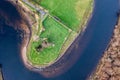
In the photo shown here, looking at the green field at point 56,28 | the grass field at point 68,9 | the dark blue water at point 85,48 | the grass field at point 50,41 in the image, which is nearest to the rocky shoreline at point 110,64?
the dark blue water at point 85,48

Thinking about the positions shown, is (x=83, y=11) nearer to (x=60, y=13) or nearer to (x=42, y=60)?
(x=60, y=13)

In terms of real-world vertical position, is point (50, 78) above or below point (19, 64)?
below

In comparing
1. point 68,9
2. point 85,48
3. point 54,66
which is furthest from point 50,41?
point 68,9

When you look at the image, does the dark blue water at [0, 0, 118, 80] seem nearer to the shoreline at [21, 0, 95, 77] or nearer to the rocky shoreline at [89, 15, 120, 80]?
the shoreline at [21, 0, 95, 77]

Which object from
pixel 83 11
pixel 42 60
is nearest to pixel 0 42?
pixel 42 60

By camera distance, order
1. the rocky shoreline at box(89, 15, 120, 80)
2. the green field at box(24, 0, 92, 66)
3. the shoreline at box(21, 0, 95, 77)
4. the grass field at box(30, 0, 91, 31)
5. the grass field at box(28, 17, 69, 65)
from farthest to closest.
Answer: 1. the grass field at box(30, 0, 91, 31)
2. the green field at box(24, 0, 92, 66)
3. the grass field at box(28, 17, 69, 65)
4. the shoreline at box(21, 0, 95, 77)
5. the rocky shoreline at box(89, 15, 120, 80)

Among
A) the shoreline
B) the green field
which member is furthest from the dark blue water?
the green field

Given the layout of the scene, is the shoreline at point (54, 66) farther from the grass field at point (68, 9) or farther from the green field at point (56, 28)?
the grass field at point (68, 9)
